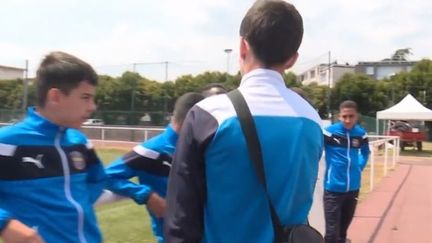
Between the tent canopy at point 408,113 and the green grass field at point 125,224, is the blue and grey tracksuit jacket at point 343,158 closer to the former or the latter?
the green grass field at point 125,224

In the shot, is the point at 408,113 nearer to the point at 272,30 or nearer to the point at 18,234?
the point at 272,30

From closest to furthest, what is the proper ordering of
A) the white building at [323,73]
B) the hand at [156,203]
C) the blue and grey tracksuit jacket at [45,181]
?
the blue and grey tracksuit jacket at [45,181]
the hand at [156,203]
the white building at [323,73]

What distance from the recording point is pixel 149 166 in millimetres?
3338

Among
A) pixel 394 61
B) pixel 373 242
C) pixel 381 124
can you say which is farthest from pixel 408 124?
pixel 394 61

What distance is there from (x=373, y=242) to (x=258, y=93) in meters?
6.47

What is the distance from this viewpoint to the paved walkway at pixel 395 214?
28.0 feet

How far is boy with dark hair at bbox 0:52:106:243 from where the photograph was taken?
100 inches

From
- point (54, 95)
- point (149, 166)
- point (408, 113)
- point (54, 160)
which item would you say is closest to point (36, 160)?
point (54, 160)

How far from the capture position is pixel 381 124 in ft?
130

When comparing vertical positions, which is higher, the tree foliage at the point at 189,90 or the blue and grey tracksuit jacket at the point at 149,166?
the tree foliage at the point at 189,90

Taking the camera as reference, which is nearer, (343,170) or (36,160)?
(36,160)

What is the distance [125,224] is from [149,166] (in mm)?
5106

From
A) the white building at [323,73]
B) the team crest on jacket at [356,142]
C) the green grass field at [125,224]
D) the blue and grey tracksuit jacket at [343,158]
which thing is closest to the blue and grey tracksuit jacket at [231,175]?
the green grass field at [125,224]

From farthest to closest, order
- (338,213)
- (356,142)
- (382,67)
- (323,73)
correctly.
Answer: (382,67), (323,73), (356,142), (338,213)
